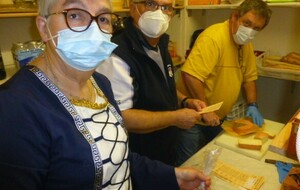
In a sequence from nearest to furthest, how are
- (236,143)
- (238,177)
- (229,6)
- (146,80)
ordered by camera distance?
(238,177) < (146,80) < (236,143) < (229,6)

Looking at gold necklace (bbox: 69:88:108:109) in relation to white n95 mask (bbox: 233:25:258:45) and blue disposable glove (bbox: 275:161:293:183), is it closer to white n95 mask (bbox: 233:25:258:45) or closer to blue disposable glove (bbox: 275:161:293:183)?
blue disposable glove (bbox: 275:161:293:183)

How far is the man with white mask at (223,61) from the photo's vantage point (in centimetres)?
157

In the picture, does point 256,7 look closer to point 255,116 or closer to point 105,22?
point 255,116

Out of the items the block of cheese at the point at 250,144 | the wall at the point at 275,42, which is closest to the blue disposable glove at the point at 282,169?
the block of cheese at the point at 250,144

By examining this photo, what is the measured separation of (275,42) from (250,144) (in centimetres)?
167

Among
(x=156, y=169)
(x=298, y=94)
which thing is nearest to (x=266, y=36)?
(x=298, y=94)

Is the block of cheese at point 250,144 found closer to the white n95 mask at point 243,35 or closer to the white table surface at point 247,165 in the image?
the white table surface at point 247,165

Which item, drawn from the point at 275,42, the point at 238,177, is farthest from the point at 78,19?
the point at 275,42

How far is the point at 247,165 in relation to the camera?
111cm

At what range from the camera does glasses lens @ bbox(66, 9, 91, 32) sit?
66cm

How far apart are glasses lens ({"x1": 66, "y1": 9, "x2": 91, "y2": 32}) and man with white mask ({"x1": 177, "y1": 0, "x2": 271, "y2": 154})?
984 millimetres

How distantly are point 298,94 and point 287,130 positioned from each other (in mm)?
1501

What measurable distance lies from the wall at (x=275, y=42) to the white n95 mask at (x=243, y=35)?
96cm

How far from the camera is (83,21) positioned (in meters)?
0.68
